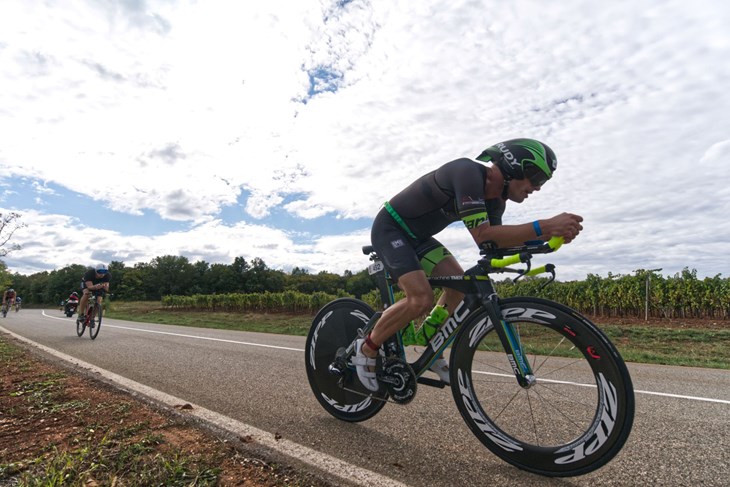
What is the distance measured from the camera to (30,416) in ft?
10.0

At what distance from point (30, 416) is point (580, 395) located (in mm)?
Answer: 3808

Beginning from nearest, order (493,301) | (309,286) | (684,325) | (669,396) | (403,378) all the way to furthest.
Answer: (493,301) < (403,378) < (669,396) < (684,325) < (309,286)

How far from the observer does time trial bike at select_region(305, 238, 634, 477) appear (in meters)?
1.99

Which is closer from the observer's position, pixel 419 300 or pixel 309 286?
pixel 419 300

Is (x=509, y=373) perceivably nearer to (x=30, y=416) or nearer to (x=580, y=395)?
(x=580, y=395)

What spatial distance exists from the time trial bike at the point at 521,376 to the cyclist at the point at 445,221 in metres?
0.10

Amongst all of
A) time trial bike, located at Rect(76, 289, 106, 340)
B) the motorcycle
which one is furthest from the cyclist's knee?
the motorcycle

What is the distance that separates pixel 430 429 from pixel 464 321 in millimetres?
910

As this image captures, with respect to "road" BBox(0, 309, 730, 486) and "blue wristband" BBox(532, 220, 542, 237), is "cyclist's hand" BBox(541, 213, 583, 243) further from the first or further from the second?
"road" BBox(0, 309, 730, 486)

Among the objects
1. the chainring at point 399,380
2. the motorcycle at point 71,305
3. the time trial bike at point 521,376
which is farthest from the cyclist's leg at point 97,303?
the motorcycle at point 71,305

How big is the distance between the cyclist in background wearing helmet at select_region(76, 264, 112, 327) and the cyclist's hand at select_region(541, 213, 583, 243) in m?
11.1

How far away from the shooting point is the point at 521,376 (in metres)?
2.30

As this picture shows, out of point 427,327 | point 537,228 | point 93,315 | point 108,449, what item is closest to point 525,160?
point 537,228

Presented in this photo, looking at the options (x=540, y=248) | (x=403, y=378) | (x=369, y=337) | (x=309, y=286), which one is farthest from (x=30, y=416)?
(x=309, y=286)
